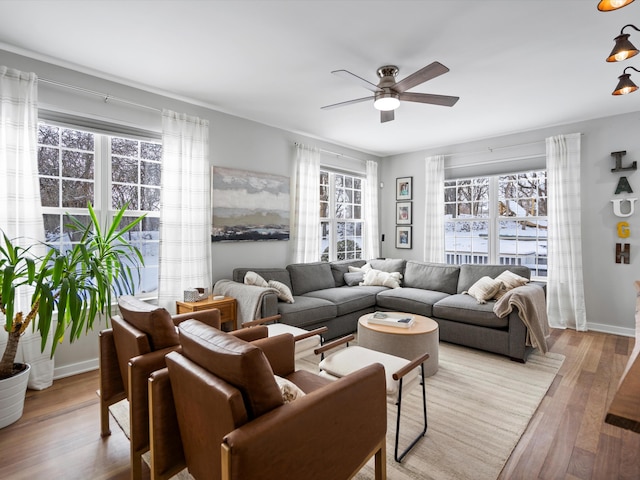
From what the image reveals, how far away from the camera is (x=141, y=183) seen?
11.4 feet

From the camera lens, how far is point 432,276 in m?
4.74

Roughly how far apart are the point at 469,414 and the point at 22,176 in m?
3.85

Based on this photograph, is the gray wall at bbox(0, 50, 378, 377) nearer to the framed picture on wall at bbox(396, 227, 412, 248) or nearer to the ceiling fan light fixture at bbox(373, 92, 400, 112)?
Result: the framed picture on wall at bbox(396, 227, 412, 248)

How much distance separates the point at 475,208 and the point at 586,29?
3.27 meters

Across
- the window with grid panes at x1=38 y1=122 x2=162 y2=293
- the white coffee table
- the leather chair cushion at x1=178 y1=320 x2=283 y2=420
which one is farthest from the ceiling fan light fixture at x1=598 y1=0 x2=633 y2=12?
the window with grid panes at x1=38 y1=122 x2=162 y2=293

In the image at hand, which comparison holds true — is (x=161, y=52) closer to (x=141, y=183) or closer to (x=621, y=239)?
(x=141, y=183)

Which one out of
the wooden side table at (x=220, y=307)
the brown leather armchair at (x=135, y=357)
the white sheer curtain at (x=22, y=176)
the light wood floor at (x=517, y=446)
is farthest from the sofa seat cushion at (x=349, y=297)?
the white sheer curtain at (x=22, y=176)

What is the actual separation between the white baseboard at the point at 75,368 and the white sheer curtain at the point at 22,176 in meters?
0.15

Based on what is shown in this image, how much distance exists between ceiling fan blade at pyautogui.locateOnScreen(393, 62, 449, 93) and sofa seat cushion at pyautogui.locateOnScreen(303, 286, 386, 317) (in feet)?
7.85

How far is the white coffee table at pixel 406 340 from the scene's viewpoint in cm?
291

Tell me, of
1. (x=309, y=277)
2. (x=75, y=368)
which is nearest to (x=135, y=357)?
(x=75, y=368)

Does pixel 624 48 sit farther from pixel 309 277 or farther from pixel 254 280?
pixel 309 277

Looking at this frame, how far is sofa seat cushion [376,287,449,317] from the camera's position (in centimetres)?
407

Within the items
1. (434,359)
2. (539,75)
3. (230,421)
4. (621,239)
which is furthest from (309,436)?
(621,239)
